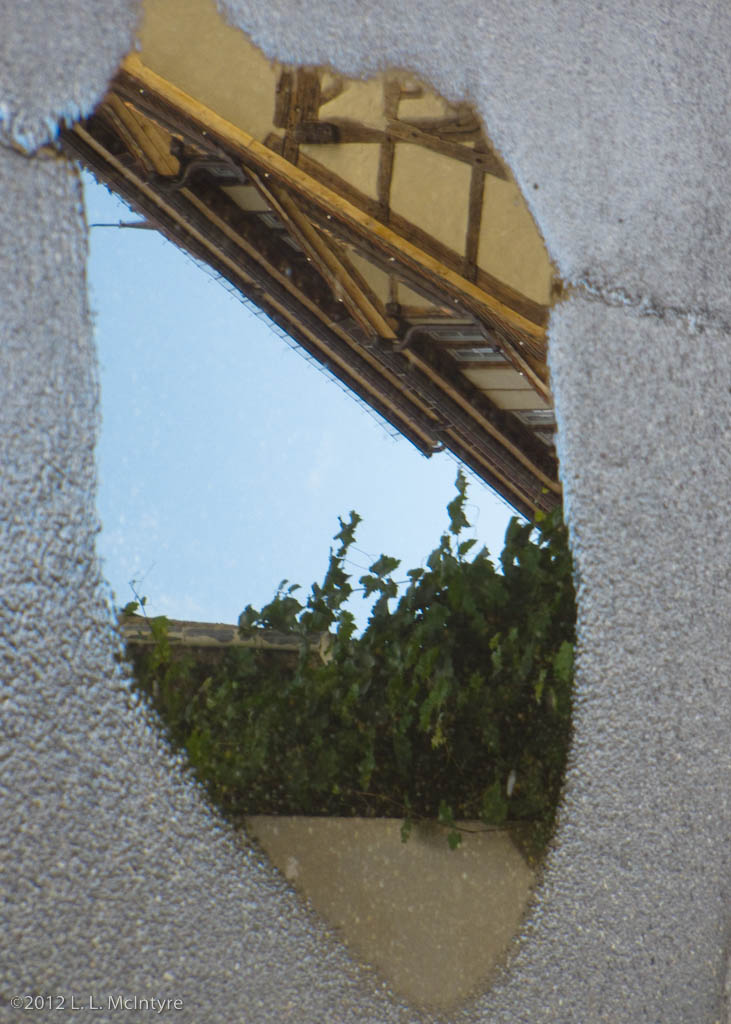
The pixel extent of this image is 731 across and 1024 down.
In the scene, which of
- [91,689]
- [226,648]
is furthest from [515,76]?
[91,689]

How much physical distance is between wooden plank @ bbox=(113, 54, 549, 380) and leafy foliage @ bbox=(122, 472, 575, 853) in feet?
0.94

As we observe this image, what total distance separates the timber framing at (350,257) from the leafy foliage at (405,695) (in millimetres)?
123

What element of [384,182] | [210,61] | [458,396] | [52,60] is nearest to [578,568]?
[458,396]

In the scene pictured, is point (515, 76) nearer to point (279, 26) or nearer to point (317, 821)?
point (279, 26)

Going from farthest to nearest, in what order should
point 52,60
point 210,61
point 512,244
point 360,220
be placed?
point 512,244 → point 360,220 → point 210,61 → point 52,60

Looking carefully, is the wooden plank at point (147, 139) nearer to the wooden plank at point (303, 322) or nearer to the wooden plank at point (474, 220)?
the wooden plank at point (303, 322)

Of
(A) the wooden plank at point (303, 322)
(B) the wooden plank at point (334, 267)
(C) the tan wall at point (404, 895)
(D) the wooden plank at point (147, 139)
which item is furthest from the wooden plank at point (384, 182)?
(C) the tan wall at point (404, 895)

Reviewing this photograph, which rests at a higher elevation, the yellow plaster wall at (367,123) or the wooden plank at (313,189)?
the yellow plaster wall at (367,123)

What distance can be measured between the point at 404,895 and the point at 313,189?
898 mm

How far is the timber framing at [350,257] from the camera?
119 cm

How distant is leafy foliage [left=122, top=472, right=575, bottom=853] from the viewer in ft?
3.77

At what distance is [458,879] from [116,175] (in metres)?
0.92

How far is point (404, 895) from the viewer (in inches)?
47.4

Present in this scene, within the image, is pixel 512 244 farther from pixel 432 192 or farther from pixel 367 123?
pixel 367 123
